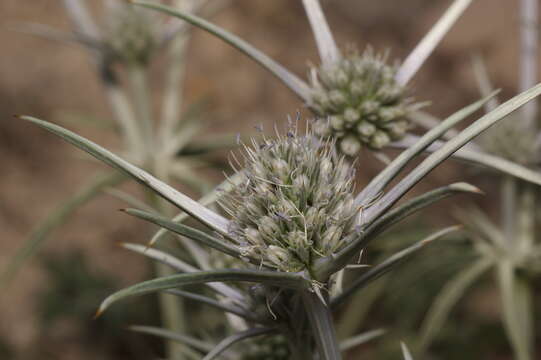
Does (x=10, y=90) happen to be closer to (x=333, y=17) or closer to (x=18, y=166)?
(x=18, y=166)

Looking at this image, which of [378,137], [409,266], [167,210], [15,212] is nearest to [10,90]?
[15,212]

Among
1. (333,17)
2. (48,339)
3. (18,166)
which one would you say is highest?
(333,17)

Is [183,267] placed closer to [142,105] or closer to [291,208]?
[291,208]

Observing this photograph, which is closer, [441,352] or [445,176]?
[441,352]

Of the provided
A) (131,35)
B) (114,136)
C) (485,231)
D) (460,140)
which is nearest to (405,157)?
(460,140)

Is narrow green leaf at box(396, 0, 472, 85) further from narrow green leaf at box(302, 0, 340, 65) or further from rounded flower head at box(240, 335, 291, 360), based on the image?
rounded flower head at box(240, 335, 291, 360)

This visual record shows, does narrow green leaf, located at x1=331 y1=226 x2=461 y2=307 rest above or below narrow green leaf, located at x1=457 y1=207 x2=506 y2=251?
below

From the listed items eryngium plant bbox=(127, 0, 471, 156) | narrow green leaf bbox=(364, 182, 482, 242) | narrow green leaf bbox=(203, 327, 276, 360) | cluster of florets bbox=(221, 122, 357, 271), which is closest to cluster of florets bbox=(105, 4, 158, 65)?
eryngium plant bbox=(127, 0, 471, 156)

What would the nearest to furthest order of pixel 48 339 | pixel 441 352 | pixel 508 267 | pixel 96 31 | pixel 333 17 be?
pixel 508 267
pixel 96 31
pixel 441 352
pixel 48 339
pixel 333 17
